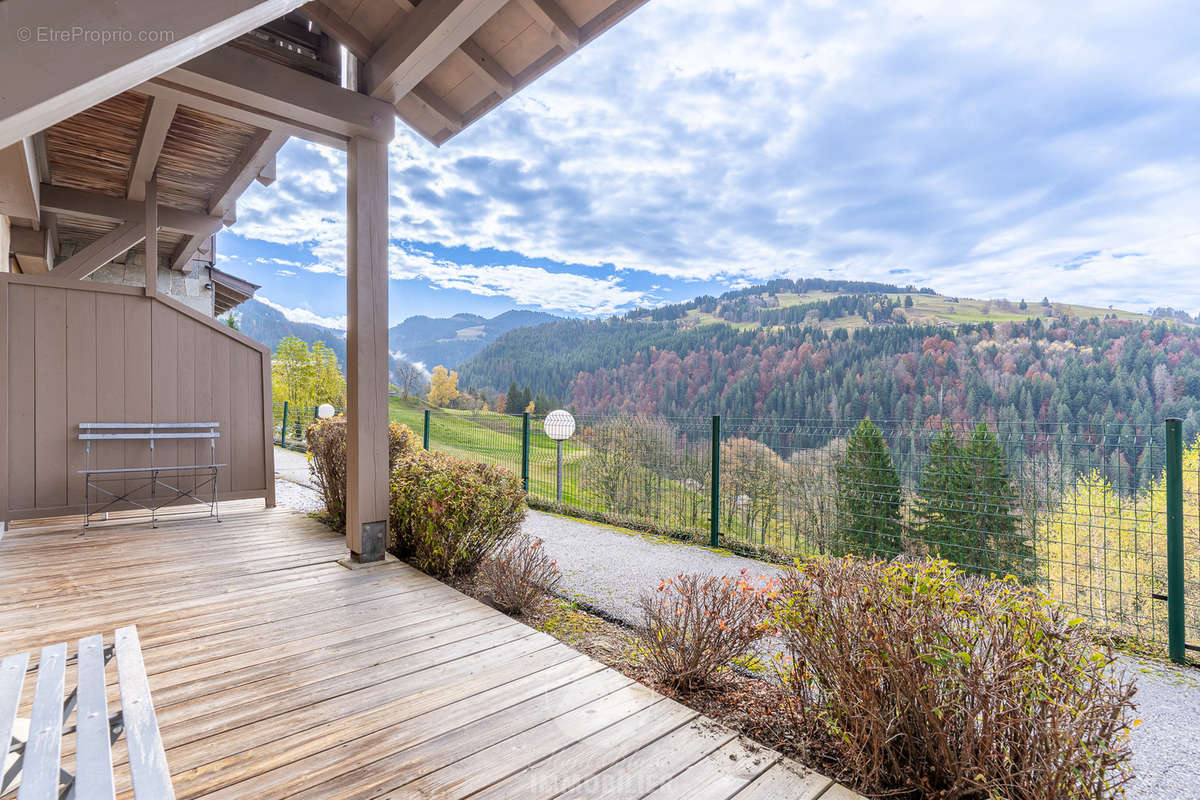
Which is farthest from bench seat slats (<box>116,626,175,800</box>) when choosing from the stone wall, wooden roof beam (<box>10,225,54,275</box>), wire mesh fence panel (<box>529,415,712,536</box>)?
the stone wall

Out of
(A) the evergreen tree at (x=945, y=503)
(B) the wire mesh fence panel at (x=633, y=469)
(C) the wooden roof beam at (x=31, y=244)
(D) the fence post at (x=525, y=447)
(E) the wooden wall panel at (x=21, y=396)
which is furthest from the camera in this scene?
(D) the fence post at (x=525, y=447)

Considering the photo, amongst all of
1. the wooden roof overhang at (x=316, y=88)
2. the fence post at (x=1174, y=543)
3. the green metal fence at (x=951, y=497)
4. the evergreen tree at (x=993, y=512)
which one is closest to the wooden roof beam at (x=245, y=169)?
the wooden roof overhang at (x=316, y=88)

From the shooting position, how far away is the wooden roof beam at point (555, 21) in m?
2.55

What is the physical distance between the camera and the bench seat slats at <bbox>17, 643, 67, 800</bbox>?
0.78 metres

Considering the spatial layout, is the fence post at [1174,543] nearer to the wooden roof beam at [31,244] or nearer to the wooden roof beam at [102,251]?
the wooden roof beam at [102,251]

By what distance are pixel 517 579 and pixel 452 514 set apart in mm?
608

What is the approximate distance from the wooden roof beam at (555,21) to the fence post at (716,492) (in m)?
3.22

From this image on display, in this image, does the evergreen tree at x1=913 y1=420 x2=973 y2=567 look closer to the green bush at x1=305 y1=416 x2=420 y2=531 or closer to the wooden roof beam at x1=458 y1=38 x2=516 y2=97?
the wooden roof beam at x1=458 y1=38 x2=516 y2=97

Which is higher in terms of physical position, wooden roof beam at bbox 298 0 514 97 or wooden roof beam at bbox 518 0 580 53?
wooden roof beam at bbox 298 0 514 97

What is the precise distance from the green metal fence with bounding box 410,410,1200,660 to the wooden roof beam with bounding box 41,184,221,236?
4.86m

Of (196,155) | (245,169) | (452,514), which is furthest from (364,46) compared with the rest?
(452,514)

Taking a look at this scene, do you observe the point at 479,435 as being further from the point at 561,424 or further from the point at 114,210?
the point at 114,210

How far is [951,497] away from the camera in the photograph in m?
3.92

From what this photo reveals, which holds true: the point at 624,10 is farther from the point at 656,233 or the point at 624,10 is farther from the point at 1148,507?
the point at 656,233
